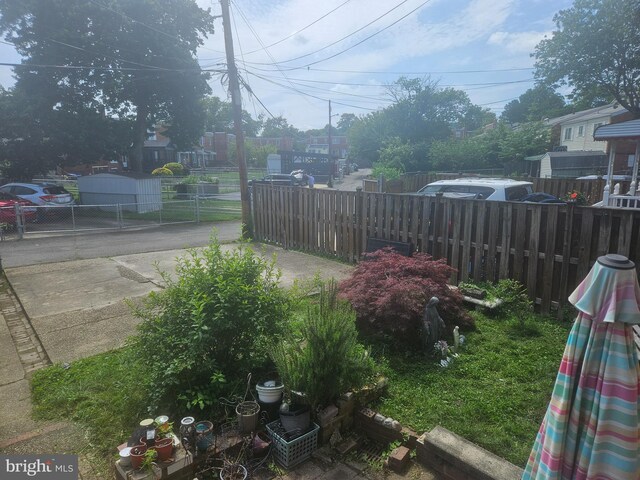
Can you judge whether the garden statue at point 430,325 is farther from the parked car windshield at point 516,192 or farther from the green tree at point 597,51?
the green tree at point 597,51

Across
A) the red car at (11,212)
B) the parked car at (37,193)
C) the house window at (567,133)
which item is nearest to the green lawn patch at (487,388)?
the red car at (11,212)

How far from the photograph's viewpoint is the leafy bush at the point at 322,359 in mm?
3041

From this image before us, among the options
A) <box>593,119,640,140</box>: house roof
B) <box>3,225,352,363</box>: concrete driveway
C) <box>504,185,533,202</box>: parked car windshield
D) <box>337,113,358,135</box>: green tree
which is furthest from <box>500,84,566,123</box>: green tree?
<box>337,113,358,135</box>: green tree

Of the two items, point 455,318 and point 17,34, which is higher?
point 17,34

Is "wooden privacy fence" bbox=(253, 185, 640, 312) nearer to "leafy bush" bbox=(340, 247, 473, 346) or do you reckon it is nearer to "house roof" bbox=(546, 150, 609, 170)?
"leafy bush" bbox=(340, 247, 473, 346)

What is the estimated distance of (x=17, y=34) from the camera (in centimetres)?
1841

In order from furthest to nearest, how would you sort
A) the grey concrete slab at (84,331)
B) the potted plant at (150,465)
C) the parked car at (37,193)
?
the parked car at (37,193) → the grey concrete slab at (84,331) → the potted plant at (150,465)

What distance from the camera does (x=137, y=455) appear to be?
2518mm

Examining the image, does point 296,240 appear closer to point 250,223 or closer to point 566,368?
point 250,223

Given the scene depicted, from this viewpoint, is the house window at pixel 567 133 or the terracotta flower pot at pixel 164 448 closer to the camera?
the terracotta flower pot at pixel 164 448

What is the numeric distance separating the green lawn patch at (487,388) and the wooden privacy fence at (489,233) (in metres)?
0.94

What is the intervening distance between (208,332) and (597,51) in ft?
91.5

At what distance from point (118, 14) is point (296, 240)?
16900 mm

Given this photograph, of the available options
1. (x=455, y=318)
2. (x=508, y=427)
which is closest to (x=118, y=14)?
(x=455, y=318)
